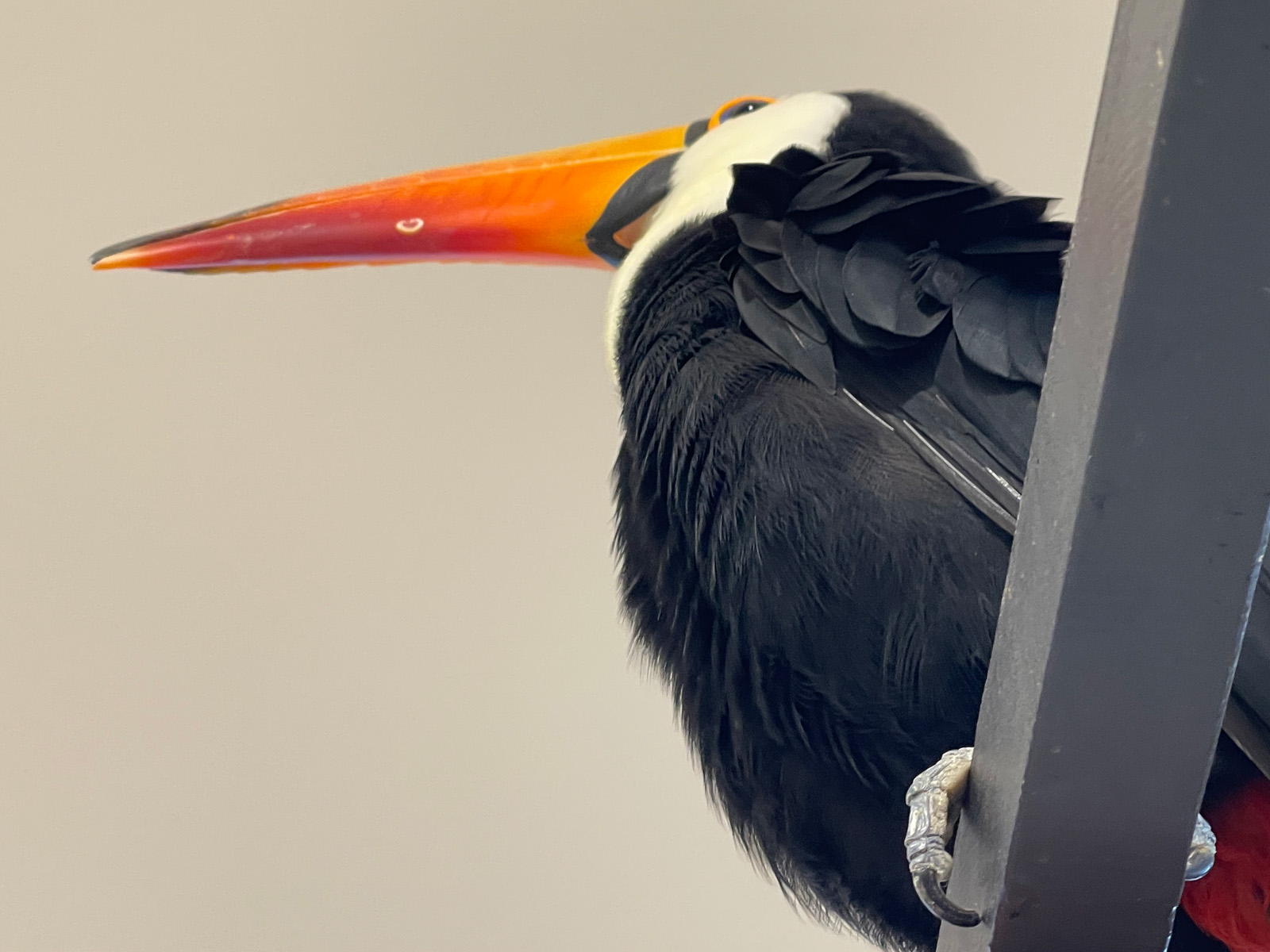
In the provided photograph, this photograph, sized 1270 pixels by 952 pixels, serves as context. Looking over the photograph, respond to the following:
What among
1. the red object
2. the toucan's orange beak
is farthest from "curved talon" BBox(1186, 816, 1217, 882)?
the toucan's orange beak

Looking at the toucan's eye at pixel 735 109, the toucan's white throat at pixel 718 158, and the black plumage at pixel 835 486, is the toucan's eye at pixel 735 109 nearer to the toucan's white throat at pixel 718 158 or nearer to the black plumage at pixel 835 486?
the toucan's white throat at pixel 718 158

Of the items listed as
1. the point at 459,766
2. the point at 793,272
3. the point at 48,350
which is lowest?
the point at 459,766

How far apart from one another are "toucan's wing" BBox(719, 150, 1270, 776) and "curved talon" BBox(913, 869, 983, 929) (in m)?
0.25

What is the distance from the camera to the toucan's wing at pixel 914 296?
809mm

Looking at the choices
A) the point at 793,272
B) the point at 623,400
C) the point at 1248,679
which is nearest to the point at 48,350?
the point at 623,400

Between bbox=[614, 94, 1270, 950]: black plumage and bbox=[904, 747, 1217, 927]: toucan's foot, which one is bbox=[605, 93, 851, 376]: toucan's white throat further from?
bbox=[904, 747, 1217, 927]: toucan's foot

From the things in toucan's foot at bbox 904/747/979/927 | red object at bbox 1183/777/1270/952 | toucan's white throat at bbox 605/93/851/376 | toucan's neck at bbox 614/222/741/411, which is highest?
toucan's white throat at bbox 605/93/851/376

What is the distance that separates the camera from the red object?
2.53 ft

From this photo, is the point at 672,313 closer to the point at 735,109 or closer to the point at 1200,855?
the point at 735,109

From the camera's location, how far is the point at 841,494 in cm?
83

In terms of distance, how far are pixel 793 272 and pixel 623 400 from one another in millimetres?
182

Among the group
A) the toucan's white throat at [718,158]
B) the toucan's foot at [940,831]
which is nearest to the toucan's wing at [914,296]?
the toucan's white throat at [718,158]

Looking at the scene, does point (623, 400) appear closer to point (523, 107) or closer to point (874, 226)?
point (874, 226)

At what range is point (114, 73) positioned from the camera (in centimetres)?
155
